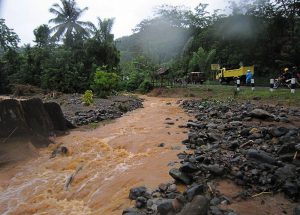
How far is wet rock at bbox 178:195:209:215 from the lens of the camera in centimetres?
471

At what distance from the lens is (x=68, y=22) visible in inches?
1419

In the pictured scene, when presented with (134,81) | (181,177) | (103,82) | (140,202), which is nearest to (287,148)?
(181,177)

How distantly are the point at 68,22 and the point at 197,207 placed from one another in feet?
114

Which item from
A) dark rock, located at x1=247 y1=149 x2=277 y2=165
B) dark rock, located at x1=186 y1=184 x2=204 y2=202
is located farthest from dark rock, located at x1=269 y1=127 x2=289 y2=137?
dark rock, located at x1=186 y1=184 x2=204 y2=202

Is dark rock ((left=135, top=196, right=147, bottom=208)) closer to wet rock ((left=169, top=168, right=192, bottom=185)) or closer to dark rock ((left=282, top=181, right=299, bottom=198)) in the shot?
wet rock ((left=169, top=168, right=192, bottom=185))

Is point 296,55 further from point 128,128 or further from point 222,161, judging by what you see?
point 222,161

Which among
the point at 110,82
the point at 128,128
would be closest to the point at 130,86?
the point at 110,82

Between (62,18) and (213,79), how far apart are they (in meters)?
18.7

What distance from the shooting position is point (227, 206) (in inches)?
205

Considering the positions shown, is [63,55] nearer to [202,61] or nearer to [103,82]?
[103,82]

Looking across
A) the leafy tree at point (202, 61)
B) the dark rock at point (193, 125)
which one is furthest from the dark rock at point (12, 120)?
the leafy tree at point (202, 61)

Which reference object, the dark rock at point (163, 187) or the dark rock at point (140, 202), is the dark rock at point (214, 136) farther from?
the dark rock at point (140, 202)

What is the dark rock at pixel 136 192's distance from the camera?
6.05m

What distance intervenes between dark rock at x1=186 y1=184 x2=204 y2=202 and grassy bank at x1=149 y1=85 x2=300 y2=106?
9727mm
